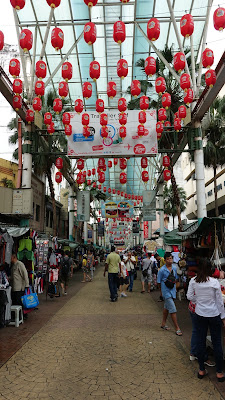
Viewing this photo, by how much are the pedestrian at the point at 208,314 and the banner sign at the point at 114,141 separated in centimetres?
1027

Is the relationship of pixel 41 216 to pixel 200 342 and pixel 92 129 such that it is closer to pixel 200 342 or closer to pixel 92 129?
pixel 92 129

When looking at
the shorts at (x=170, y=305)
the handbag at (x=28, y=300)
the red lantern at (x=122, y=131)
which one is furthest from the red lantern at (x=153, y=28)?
the handbag at (x=28, y=300)

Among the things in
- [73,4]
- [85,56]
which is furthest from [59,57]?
[73,4]

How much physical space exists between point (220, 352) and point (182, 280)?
8.11 m

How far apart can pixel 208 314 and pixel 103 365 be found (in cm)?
186

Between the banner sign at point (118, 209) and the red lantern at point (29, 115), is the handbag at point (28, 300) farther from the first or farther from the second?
the banner sign at point (118, 209)

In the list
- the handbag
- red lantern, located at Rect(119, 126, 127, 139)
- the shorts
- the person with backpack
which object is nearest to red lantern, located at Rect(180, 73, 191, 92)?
red lantern, located at Rect(119, 126, 127, 139)

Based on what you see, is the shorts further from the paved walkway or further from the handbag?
the handbag

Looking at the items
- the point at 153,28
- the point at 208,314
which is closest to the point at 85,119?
the point at 153,28

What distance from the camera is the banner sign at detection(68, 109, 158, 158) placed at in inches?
559

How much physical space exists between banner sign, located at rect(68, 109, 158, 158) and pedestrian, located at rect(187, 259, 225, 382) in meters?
10.3

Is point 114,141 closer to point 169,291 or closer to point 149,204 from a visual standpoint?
point 169,291

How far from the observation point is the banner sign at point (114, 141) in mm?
14203

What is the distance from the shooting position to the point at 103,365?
4734mm
